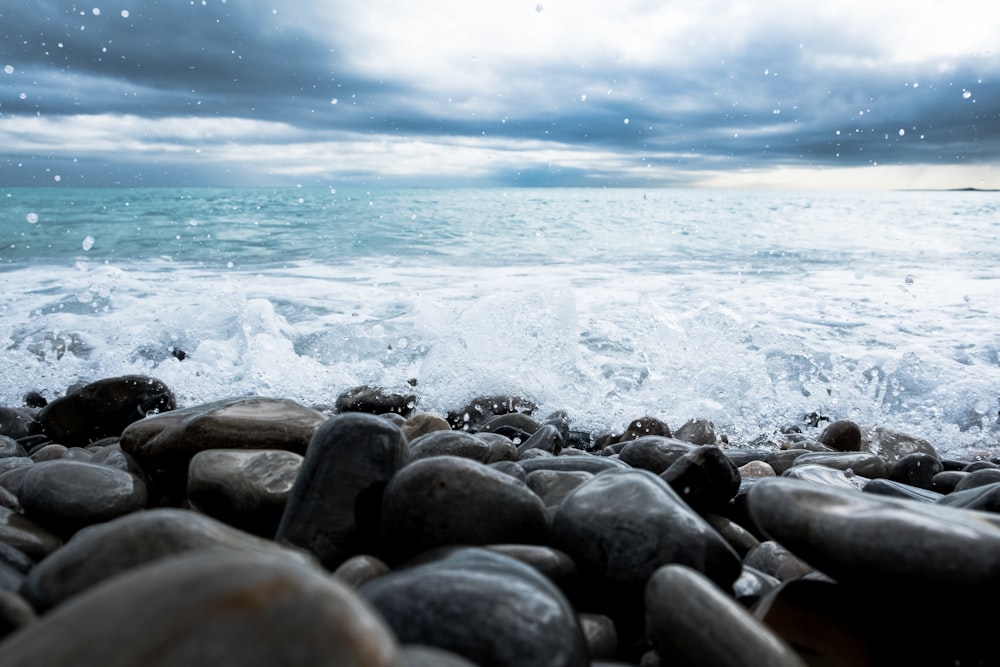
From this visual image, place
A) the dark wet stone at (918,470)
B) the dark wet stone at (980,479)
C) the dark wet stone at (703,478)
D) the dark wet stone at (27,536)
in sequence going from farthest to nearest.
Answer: the dark wet stone at (918,470) < the dark wet stone at (980,479) < the dark wet stone at (703,478) < the dark wet stone at (27,536)

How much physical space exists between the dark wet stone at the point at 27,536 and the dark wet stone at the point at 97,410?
2560 mm

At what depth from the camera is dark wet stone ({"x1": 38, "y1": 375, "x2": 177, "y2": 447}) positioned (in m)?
4.24

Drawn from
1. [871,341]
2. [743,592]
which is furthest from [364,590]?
[871,341]

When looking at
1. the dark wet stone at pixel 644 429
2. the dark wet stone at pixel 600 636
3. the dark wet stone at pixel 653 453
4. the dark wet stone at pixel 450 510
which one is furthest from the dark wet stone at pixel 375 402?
the dark wet stone at pixel 600 636

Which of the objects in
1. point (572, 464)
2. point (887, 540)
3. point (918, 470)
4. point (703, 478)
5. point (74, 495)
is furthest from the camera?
point (918, 470)

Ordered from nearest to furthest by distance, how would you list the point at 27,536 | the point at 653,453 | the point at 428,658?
1. the point at 428,658
2. the point at 27,536
3. the point at 653,453

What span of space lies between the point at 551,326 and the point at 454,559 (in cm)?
515

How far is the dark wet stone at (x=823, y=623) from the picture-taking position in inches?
51.9

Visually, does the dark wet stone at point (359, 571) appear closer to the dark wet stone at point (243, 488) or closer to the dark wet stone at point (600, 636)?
the dark wet stone at point (600, 636)

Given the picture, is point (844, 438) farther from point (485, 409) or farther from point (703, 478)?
point (703, 478)

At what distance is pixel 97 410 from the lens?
4.31 meters

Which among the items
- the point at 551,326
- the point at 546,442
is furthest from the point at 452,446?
the point at 551,326

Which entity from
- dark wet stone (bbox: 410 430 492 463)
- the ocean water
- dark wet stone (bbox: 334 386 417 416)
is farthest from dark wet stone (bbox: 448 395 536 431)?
dark wet stone (bbox: 410 430 492 463)

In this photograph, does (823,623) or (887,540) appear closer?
(887,540)
